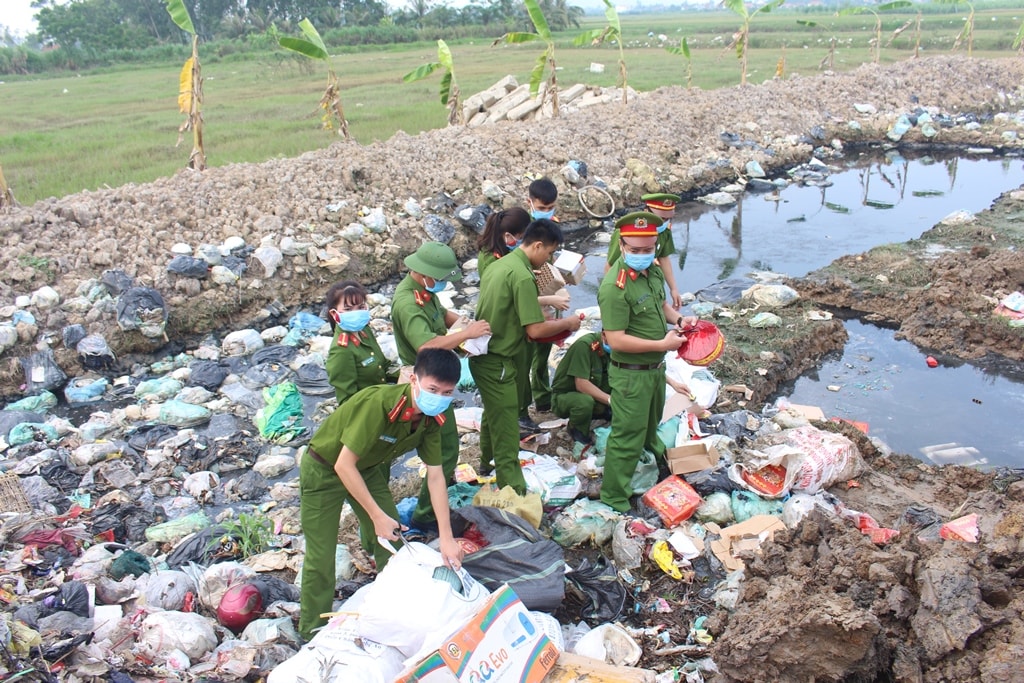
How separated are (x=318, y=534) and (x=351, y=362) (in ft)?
3.15

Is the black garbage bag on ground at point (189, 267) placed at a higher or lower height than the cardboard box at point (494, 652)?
higher

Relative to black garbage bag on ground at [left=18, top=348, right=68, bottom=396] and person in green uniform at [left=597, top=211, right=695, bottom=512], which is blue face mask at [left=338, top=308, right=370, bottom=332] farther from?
black garbage bag on ground at [left=18, top=348, right=68, bottom=396]

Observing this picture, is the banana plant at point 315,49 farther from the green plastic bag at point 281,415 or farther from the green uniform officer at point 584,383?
the green uniform officer at point 584,383

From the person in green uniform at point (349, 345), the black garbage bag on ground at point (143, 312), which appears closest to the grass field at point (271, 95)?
the black garbage bag on ground at point (143, 312)

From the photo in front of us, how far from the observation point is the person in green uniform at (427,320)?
3.99m

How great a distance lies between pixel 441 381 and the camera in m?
2.98

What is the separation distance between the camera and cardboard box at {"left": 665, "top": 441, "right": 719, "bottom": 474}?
4539mm

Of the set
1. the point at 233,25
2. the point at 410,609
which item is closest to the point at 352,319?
the point at 410,609

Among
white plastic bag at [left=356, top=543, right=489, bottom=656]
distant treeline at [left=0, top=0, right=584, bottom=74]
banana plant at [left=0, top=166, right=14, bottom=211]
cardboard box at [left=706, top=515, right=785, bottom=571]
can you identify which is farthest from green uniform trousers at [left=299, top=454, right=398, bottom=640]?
distant treeline at [left=0, top=0, right=584, bottom=74]

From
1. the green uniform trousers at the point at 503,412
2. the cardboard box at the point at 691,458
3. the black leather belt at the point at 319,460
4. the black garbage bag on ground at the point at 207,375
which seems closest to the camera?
the black leather belt at the point at 319,460

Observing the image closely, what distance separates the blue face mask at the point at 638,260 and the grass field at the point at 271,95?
1008cm

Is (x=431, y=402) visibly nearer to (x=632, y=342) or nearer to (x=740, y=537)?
(x=632, y=342)

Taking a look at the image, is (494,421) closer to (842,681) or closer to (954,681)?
(842,681)

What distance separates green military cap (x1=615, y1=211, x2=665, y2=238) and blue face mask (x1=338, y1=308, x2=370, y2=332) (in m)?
1.47
